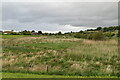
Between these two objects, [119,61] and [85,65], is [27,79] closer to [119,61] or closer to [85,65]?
[85,65]

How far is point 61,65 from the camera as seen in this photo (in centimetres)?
1365

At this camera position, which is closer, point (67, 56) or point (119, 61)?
point (119, 61)

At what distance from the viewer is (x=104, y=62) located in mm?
14164

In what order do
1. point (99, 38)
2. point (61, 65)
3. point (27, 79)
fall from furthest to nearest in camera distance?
point (99, 38), point (61, 65), point (27, 79)

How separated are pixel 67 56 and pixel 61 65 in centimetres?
325

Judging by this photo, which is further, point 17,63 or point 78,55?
point 78,55

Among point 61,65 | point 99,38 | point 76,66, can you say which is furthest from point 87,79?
point 99,38

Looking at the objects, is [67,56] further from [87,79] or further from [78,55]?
[87,79]

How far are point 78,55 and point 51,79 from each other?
365 inches

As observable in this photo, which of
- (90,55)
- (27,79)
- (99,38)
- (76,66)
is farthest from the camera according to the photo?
(99,38)

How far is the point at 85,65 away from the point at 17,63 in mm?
5780

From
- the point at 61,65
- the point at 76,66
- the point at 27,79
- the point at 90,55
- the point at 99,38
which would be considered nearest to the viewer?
the point at 27,79

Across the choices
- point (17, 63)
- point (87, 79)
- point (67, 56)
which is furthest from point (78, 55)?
point (87, 79)

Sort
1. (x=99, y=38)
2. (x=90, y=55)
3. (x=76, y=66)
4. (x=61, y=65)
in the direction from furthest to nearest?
(x=99, y=38) → (x=90, y=55) → (x=61, y=65) → (x=76, y=66)
